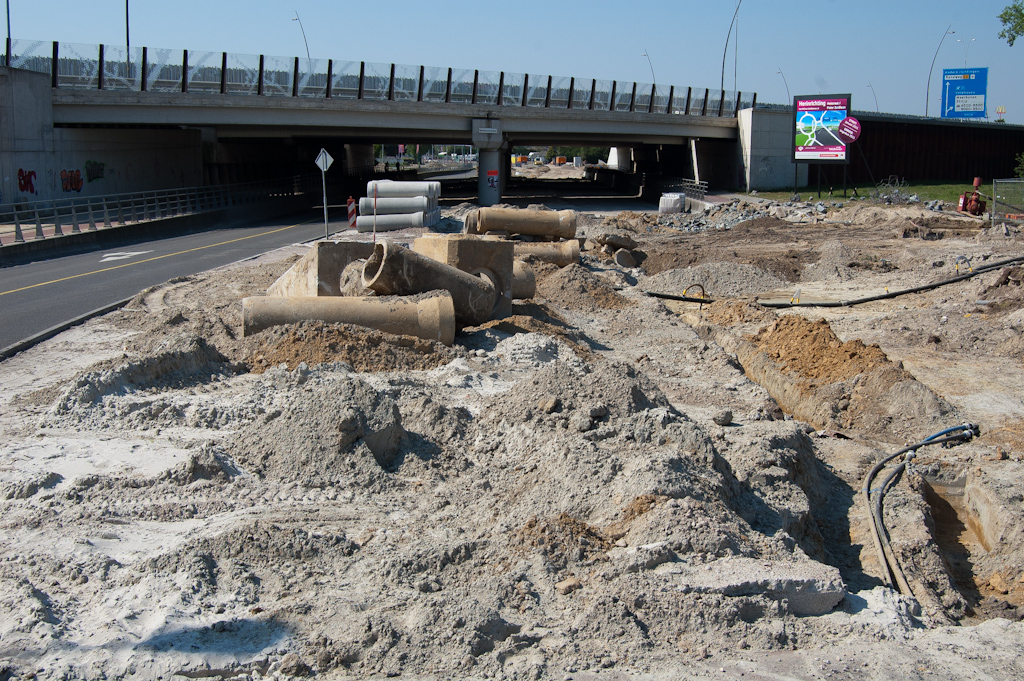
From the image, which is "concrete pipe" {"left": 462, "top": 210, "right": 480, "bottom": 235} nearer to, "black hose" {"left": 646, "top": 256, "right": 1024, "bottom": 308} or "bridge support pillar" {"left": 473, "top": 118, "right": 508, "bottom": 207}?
→ "black hose" {"left": 646, "top": 256, "right": 1024, "bottom": 308}

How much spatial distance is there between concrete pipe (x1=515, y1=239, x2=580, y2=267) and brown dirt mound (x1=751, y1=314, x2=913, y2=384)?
20.0 ft

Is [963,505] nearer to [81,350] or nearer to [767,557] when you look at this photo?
[767,557]

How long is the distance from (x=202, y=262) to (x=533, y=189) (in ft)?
135

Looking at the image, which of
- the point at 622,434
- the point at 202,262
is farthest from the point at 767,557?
the point at 202,262

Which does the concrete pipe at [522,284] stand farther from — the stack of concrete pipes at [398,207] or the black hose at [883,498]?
the stack of concrete pipes at [398,207]

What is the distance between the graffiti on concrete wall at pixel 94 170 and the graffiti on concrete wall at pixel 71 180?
0.45 metres

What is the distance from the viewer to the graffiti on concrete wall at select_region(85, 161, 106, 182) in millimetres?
32531

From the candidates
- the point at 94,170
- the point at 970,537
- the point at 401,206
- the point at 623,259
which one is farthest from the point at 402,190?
the point at 970,537

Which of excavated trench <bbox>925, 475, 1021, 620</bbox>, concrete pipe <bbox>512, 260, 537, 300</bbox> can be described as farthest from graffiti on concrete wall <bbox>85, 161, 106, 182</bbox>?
excavated trench <bbox>925, 475, 1021, 620</bbox>

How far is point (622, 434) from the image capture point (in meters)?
7.43

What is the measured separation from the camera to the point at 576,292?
1591cm

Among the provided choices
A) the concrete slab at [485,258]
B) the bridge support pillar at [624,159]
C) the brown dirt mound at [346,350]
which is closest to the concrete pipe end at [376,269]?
the brown dirt mound at [346,350]

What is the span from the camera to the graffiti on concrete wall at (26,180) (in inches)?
1144

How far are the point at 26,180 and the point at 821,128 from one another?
34436 mm
